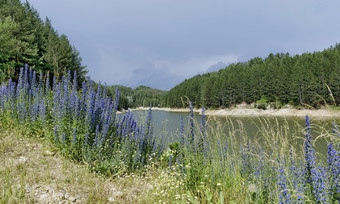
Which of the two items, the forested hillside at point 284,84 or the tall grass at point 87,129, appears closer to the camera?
the tall grass at point 87,129

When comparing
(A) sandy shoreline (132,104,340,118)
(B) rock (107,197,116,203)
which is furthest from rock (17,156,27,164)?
(A) sandy shoreline (132,104,340,118)

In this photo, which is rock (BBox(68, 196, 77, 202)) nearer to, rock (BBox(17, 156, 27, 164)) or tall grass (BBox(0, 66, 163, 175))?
tall grass (BBox(0, 66, 163, 175))

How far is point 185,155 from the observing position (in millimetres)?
3613

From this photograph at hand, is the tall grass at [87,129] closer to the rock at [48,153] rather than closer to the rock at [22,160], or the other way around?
the rock at [48,153]

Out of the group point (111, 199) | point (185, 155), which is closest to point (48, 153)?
point (111, 199)

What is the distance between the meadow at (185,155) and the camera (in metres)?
2.37

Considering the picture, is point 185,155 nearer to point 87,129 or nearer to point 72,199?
point 72,199

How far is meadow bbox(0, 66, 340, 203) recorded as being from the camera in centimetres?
237

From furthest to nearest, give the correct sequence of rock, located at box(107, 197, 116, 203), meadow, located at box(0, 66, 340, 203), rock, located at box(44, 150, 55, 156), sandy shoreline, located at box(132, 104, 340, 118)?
rock, located at box(44, 150, 55, 156) → sandy shoreline, located at box(132, 104, 340, 118) → rock, located at box(107, 197, 116, 203) → meadow, located at box(0, 66, 340, 203)

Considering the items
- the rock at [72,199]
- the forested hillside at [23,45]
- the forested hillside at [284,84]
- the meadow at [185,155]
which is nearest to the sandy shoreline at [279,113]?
the meadow at [185,155]

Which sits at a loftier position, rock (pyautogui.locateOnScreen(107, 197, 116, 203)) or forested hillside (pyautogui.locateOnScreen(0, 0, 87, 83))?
forested hillside (pyautogui.locateOnScreen(0, 0, 87, 83))

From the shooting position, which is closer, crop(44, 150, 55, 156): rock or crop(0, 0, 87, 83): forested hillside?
crop(44, 150, 55, 156): rock

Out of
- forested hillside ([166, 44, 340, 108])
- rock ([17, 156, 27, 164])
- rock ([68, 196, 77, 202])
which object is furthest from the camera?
forested hillside ([166, 44, 340, 108])

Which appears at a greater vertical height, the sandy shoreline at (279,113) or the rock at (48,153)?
the sandy shoreline at (279,113)
